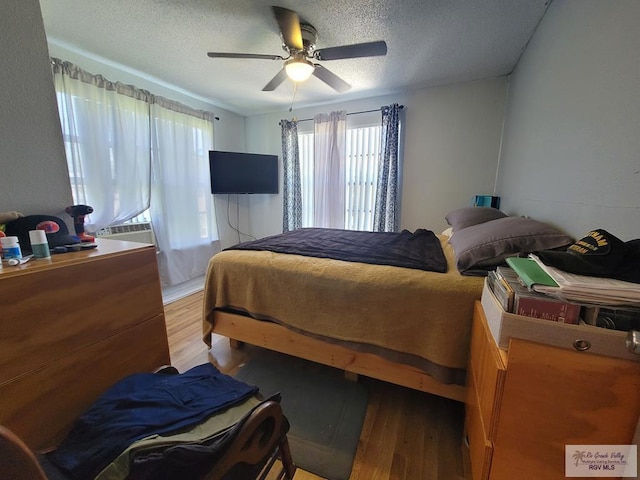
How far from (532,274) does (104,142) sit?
3.22m

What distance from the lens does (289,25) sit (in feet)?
5.47

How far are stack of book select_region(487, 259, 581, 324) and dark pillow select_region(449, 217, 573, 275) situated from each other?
0.51m

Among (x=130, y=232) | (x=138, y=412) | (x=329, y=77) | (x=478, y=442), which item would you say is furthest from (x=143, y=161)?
(x=478, y=442)

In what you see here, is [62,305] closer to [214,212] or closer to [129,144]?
[129,144]

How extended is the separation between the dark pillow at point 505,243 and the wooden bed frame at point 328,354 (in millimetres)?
609

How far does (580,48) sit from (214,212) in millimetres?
3757

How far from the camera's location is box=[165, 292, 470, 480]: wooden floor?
1.11 metres

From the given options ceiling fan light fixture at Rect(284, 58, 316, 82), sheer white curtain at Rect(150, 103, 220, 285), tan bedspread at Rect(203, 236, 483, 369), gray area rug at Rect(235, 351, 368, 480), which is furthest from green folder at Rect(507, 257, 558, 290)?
sheer white curtain at Rect(150, 103, 220, 285)

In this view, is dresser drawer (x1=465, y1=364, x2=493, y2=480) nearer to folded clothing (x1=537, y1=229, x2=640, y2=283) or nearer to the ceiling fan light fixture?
folded clothing (x1=537, y1=229, x2=640, y2=283)

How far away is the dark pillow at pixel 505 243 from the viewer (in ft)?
3.84

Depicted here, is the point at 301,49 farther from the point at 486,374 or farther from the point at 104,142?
the point at 486,374

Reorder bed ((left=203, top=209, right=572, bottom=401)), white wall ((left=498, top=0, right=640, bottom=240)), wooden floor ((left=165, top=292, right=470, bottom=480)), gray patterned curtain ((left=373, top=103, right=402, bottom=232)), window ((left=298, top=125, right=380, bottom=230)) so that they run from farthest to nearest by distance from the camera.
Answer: window ((left=298, top=125, right=380, bottom=230)) < gray patterned curtain ((left=373, top=103, right=402, bottom=232)) < bed ((left=203, top=209, right=572, bottom=401)) < wooden floor ((left=165, top=292, right=470, bottom=480)) < white wall ((left=498, top=0, right=640, bottom=240))

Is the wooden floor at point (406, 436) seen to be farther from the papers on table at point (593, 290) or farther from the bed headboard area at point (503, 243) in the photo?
the papers on table at point (593, 290)

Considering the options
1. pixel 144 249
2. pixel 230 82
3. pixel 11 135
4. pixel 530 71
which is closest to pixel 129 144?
pixel 230 82
